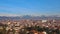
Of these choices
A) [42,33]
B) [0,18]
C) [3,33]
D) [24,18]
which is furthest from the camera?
[24,18]

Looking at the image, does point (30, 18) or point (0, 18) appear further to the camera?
point (30, 18)

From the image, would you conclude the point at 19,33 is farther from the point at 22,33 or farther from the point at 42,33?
the point at 42,33

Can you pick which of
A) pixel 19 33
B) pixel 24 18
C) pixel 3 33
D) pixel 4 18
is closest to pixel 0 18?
pixel 4 18

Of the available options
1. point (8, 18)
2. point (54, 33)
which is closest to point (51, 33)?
point (54, 33)

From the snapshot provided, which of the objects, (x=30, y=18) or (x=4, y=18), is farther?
(x=30, y=18)

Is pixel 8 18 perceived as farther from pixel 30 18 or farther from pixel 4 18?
pixel 30 18

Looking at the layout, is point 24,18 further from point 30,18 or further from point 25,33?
point 25,33

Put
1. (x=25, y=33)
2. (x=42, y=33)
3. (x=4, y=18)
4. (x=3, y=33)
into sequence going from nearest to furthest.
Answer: (x=3, y=33), (x=25, y=33), (x=42, y=33), (x=4, y=18)

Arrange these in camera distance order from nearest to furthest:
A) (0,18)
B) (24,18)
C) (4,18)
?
(0,18) → (4,18) → (24,18)

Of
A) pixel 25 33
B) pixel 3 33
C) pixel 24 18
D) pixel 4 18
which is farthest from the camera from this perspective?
pixel 24 18
